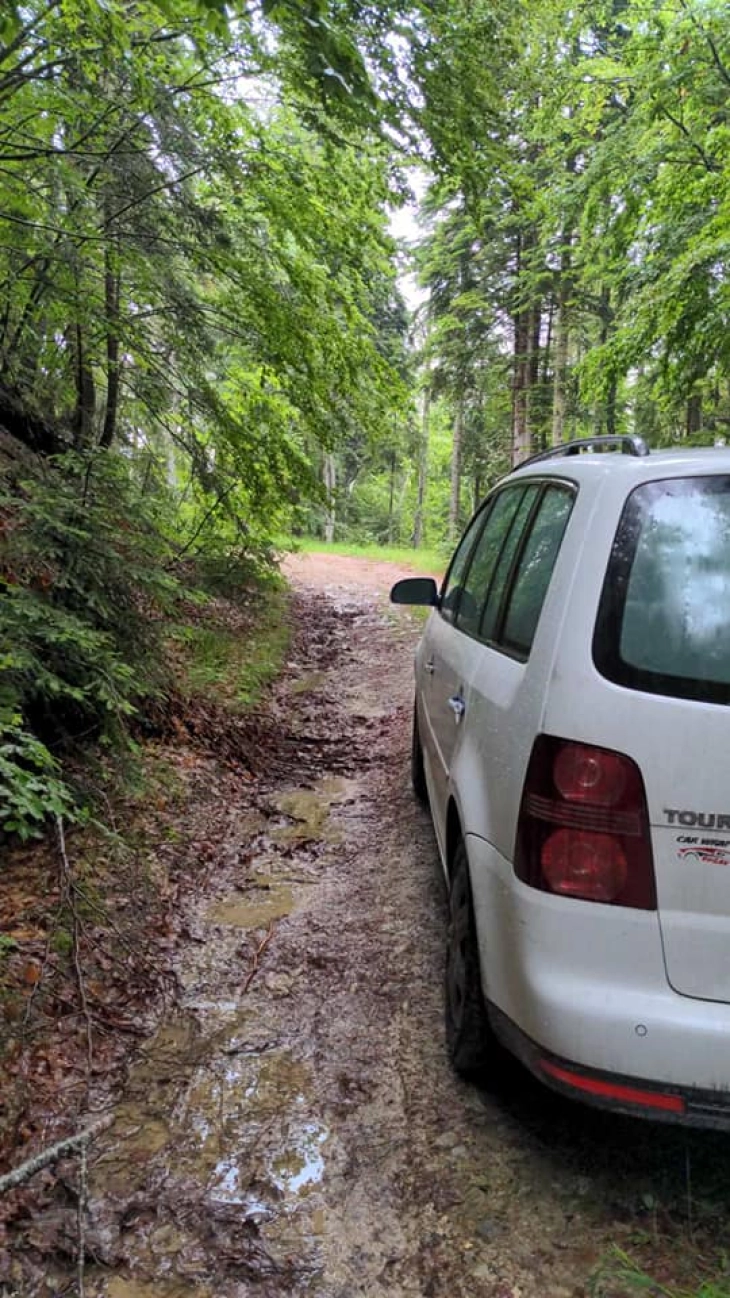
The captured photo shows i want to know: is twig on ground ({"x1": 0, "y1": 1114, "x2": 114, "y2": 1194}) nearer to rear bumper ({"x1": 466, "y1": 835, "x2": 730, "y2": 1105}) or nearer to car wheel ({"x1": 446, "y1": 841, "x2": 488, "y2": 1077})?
car wheel ({"x1": 446, "y1": 841, "x2": 488, "y2": 1077})

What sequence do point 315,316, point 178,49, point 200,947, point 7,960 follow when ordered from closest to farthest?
point 7,960, point 200,947, point 178,49, point 315,316

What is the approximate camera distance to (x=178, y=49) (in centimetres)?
588

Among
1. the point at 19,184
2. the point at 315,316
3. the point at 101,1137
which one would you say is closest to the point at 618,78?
the point at 315,316

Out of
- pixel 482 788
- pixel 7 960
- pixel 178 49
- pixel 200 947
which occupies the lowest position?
pixel 200 947

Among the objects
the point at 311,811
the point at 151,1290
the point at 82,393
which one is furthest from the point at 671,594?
the point at 82,393

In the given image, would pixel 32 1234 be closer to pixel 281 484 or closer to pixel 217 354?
pixel 281 484

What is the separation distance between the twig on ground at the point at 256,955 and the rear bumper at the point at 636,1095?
167cm

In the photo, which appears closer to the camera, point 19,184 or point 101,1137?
point 101,1137

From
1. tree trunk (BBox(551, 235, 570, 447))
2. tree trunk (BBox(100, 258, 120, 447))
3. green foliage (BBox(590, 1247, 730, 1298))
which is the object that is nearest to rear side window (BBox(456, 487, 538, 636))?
green foliage (BBox(590, 1247, 730, 1298))

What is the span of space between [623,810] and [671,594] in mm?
582

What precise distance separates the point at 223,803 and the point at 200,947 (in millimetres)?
1705

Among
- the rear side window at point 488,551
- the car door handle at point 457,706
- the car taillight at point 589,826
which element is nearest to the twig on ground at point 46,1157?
the car taillight at point 589,826

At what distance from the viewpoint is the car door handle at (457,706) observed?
9.91 ft

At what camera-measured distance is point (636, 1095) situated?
1.89m
